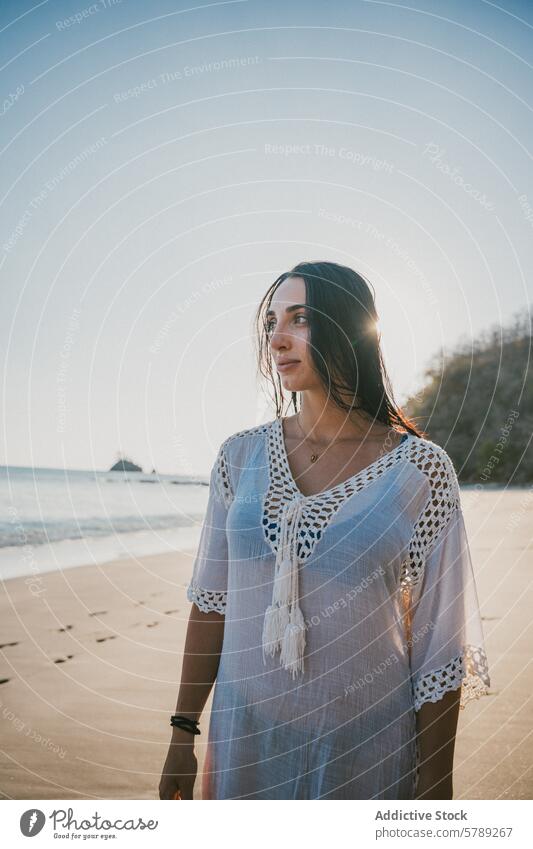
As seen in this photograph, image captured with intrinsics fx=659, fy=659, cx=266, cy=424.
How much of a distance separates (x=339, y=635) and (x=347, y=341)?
814mm

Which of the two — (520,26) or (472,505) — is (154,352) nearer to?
(520,26)

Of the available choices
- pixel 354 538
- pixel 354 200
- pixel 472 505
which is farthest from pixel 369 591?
pixel 472 505

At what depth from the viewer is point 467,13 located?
8.05 feet

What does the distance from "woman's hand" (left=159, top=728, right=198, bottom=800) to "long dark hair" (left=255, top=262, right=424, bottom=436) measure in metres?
1.02

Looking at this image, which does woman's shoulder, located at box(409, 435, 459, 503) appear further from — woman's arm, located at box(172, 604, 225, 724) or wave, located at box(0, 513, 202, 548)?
wave, located at box(0, 513, 202, 548)

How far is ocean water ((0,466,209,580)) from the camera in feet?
28.6

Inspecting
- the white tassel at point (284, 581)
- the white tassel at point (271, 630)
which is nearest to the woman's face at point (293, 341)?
the white tassel at point (284, 581)

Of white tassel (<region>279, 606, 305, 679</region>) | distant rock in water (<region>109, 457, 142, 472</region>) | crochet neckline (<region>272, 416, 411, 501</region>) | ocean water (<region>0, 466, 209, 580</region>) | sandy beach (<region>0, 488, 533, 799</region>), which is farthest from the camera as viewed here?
ocean water (<region>0, 466, 209, 580</region>)

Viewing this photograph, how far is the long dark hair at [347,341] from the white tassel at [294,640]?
0.63m

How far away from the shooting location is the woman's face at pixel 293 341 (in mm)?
1870

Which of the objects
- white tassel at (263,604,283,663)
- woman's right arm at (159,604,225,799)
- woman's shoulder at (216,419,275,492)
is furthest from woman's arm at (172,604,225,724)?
woman's shoulder at (216,419,275,492)

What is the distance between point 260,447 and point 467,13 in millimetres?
1852

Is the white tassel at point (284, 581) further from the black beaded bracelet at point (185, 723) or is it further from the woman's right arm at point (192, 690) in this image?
the black beaded bracelet at point (185, 723)

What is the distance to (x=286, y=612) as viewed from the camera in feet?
5.39
